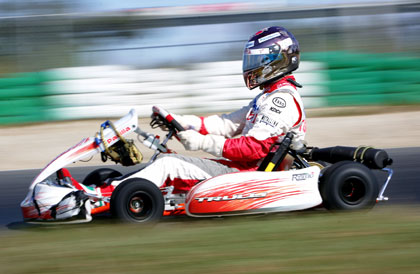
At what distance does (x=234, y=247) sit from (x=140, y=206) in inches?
46.7

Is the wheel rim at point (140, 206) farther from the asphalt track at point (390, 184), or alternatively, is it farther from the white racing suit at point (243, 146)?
the asphalt track at point (390, 184)

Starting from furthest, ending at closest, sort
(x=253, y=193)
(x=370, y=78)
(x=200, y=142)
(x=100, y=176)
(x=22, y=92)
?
(x=370, y=78) → (x=22, y=92) → (x=100, y=176) → (x=200, y=142) → (x=253, y=193)

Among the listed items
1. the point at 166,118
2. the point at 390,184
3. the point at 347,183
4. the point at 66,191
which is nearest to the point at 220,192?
the point at 166,118

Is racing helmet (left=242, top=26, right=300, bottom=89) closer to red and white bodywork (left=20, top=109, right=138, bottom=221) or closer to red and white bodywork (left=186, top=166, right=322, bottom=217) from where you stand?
red and white bodywork (left=186, top=166, right=322, bottom=217)

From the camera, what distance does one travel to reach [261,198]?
14.6 feet

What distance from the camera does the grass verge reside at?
10.3 feet

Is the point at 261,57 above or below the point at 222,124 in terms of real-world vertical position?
above

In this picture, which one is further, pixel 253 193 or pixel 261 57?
pixel 261 57

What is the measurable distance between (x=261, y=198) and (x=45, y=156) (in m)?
5.59

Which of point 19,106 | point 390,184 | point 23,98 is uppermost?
point 23,98

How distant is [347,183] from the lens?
4559 millimetres

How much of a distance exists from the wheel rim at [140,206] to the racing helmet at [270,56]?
125cm

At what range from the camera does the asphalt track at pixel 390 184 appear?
17.9 ft

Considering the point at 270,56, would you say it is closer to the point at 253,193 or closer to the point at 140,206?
the point at 253,193
